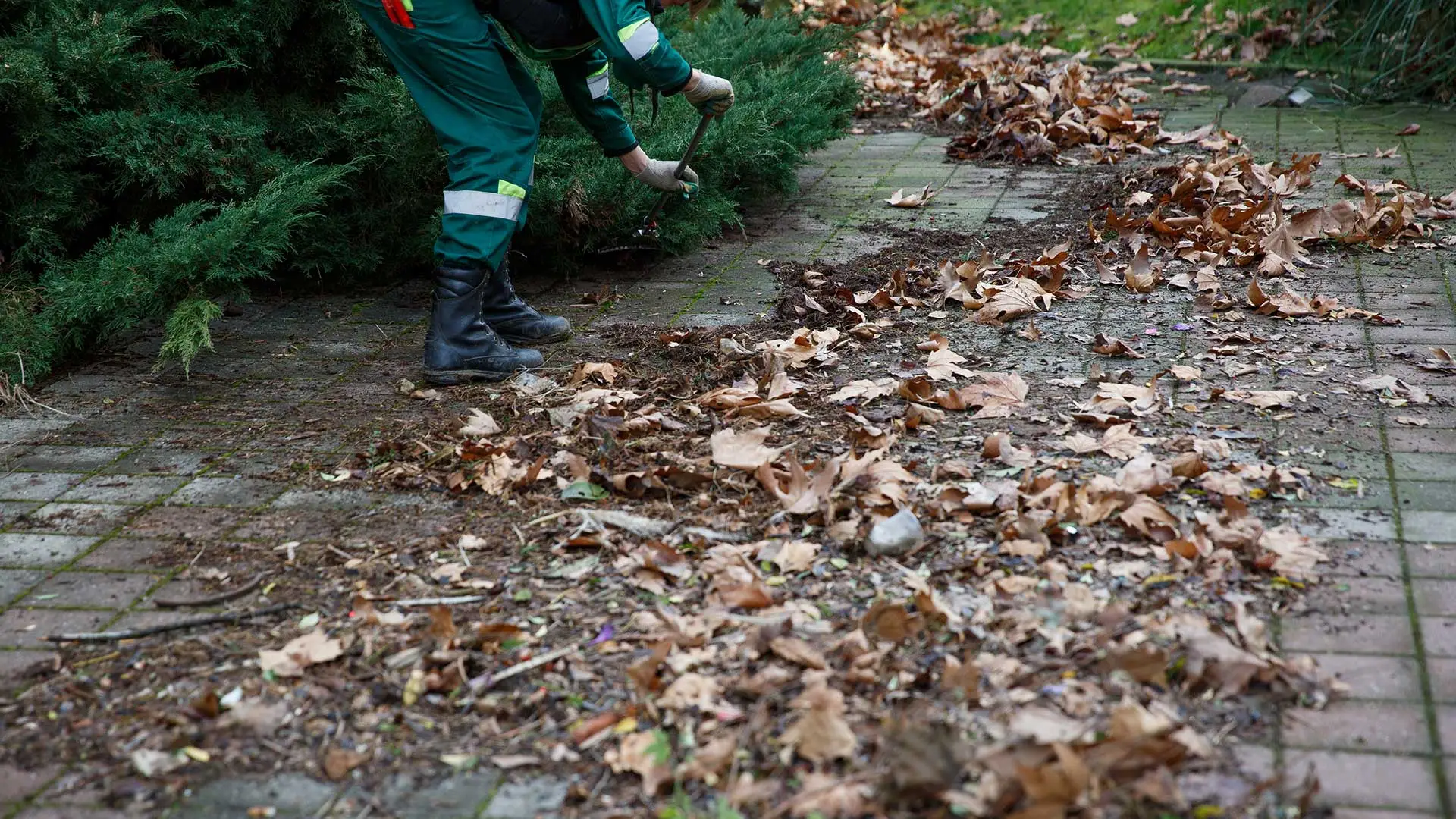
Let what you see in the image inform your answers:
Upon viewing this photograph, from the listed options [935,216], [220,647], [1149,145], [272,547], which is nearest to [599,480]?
[272,547]

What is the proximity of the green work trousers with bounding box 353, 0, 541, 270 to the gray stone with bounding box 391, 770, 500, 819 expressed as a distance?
8.11 feet

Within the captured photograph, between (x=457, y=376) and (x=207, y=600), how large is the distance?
1567 millimetres

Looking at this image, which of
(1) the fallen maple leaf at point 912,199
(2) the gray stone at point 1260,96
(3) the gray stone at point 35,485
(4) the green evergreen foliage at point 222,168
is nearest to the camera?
(3) the gray stone at point 35,485

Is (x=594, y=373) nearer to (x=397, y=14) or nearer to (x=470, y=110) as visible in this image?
(x=470, y=110)

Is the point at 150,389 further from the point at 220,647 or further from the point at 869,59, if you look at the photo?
the point at 869,59

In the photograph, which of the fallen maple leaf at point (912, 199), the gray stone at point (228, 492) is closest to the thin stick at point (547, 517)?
the gray stone at point (228, 492)

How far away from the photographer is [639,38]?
4.15 m

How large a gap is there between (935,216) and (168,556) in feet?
13.4

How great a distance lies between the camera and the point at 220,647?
9.28ft

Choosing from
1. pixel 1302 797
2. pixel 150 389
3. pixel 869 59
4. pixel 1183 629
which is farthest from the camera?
pixel 869 59

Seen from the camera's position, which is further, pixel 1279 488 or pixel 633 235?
pixel 633 235

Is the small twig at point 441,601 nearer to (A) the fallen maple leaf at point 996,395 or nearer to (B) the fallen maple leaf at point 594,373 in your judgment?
(B) the fallen maple leaf at point 594,373

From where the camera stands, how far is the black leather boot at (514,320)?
4875 mm

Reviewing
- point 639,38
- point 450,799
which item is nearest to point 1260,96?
point 639,38
